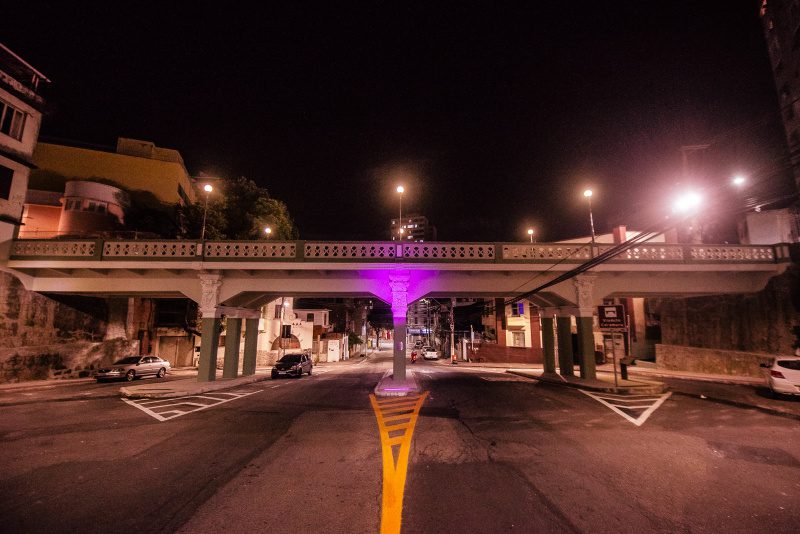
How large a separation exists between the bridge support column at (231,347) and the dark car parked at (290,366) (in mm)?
2666

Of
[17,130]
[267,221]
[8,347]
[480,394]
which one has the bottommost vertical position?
[480,394]

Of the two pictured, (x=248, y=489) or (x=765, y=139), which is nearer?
(x=248, y=489)

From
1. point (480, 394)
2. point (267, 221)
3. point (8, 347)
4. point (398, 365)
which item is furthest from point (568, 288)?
point (8, 347)

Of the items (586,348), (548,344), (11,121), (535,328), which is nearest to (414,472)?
(586,348)

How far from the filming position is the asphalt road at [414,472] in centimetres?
432

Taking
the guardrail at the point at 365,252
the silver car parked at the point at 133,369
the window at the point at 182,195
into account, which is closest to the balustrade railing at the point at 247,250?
the guardrail at the point at 365,252

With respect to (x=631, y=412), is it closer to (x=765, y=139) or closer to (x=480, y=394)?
(x=480, y=394)

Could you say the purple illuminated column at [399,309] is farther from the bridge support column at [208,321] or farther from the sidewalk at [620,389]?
the bridge support column at [208,321]

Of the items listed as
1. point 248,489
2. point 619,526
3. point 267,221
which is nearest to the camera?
point 619,526

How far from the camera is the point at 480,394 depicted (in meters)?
14.3

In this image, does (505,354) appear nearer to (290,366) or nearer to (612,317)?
(612,317)

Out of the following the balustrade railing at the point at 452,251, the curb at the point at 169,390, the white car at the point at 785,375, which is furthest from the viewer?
the balustrade railing at the point at 452,251

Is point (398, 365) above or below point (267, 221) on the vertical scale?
below

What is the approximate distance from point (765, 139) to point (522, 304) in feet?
90.3
